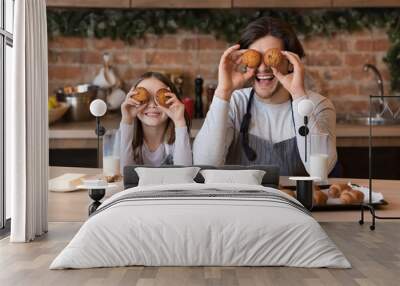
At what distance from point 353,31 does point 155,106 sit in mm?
2364

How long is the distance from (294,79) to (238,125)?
520mm

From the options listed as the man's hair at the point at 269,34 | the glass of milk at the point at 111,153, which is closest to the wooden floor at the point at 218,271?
the glass of milk at the point at 111,153

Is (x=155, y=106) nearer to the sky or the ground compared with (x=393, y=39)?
nearer to the ground

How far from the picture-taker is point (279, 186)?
512 centimetres

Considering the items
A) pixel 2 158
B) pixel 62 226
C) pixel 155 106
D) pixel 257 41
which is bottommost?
pixel 62 226

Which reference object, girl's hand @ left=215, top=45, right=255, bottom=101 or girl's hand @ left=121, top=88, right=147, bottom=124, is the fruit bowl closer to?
girl's hand @ left=121, top=88, right=147, bottom=124

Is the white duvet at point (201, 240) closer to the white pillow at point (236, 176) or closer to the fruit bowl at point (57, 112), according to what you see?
the white pillow at point (236, 176)

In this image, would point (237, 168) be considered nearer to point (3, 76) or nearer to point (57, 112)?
point (3, 76)

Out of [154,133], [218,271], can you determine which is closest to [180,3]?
[154,133]

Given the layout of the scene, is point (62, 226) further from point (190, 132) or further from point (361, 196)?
point (361, 196)

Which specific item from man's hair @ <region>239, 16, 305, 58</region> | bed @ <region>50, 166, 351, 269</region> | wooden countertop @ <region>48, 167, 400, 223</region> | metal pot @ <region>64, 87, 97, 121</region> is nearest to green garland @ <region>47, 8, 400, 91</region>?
metal pot @ <region>64, 87, 97, 121</region>

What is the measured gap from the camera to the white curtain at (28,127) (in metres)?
4.60

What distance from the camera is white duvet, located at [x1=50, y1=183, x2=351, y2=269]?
380cm

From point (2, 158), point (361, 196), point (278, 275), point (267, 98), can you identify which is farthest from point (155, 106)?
point (278, 275)
